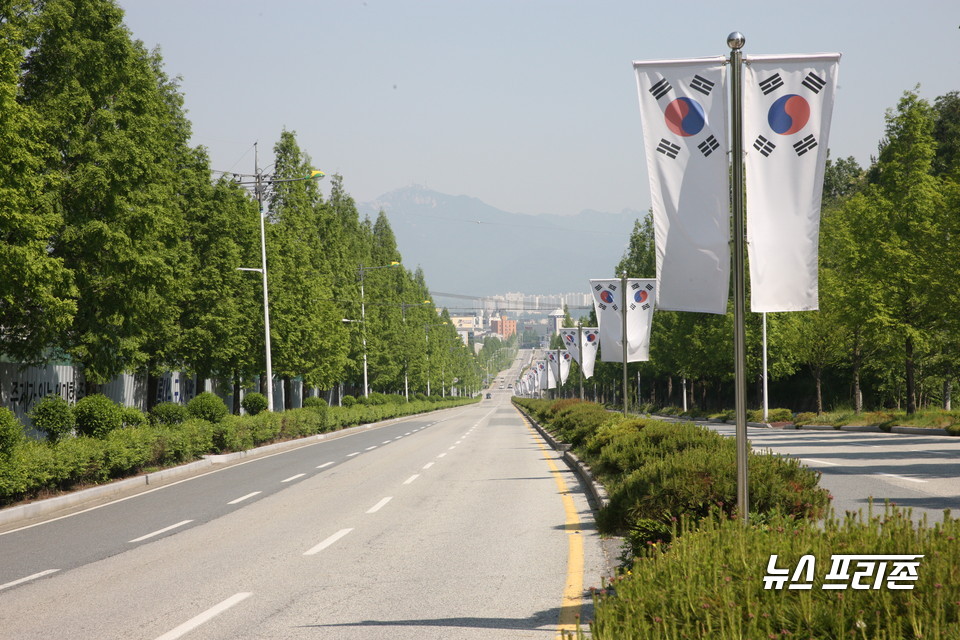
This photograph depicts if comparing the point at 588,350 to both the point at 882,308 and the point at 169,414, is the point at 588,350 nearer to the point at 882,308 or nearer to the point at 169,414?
the point at 882,308

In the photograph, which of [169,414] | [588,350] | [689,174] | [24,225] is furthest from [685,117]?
[588,350]

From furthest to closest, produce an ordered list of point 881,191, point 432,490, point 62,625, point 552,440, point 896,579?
1. point 881,191
2. point 552,440
3. point 432,490
4. point 62,625
5. point 896,579

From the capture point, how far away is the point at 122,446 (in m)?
19.9

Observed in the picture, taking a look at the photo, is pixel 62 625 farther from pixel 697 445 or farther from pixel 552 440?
pixel 552 440

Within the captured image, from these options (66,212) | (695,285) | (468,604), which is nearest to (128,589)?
(468,604)

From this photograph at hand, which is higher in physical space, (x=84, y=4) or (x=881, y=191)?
(x=84, y=4)

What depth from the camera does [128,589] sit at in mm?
8758

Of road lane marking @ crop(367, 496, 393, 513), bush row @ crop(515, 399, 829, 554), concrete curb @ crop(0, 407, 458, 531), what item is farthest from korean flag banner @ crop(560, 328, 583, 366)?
bush row @ crop(515, 399, 829, 554)

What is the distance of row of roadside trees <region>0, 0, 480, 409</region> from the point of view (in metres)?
20.6

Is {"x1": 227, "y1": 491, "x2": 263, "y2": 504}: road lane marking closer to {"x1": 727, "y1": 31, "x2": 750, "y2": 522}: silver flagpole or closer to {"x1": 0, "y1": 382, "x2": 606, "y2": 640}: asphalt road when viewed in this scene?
{"x1": 0, "y1": 382, "x2": 606, "y2": 640}: asphalt road

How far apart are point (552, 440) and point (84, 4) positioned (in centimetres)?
1872

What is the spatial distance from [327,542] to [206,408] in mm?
17719

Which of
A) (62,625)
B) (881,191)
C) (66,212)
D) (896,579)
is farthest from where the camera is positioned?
(881,191)

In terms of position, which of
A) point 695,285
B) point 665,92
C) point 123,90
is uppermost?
point 123,90
